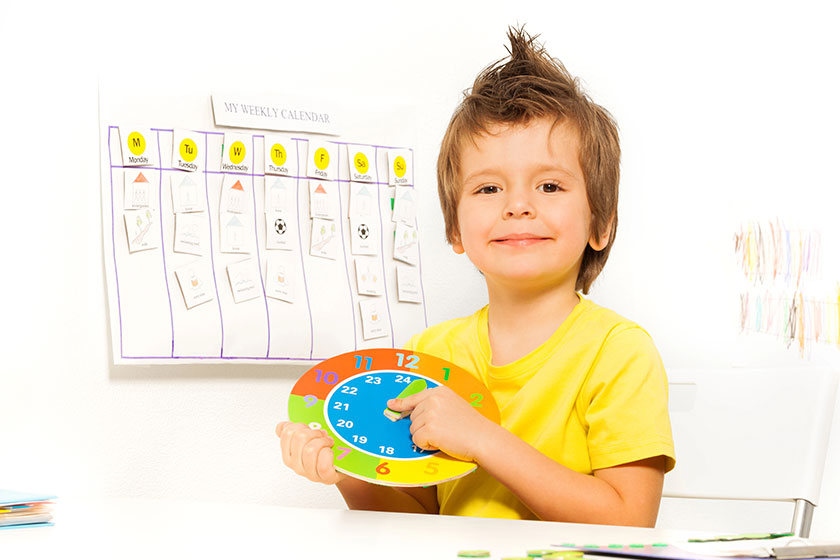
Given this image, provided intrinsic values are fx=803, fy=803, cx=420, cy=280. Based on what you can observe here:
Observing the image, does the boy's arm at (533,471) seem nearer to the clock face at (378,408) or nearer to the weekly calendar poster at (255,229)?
the clock face at (378,408)

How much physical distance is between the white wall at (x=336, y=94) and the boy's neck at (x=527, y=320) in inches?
15.5

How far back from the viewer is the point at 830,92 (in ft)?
4.35

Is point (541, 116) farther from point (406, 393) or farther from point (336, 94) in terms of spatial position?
point (336, 94)

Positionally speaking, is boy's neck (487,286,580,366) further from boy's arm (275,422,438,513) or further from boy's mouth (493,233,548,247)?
boy's arm (275,422,438,513)

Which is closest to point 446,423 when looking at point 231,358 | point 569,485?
point 569,485

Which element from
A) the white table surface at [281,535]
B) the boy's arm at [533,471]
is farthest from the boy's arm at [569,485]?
the white table surface at [281,535]

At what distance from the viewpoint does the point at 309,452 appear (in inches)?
29.8

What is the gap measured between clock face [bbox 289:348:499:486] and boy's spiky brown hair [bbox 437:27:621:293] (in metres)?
0.27

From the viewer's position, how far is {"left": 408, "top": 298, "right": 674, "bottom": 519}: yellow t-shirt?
2.85 ft

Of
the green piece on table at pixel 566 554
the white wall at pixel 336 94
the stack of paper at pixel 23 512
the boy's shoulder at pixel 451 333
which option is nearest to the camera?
the green piece on table at pixel 566 554

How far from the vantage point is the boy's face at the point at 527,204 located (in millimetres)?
954

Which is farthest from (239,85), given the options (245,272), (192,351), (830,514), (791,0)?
(830,514)

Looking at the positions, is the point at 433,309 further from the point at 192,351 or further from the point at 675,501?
the point at 675,501

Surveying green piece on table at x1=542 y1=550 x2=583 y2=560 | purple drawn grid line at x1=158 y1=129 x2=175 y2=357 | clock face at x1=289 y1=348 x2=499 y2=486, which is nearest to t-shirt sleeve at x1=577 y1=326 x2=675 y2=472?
clock face at x1=289 y1=348 x2=499 y2=486
